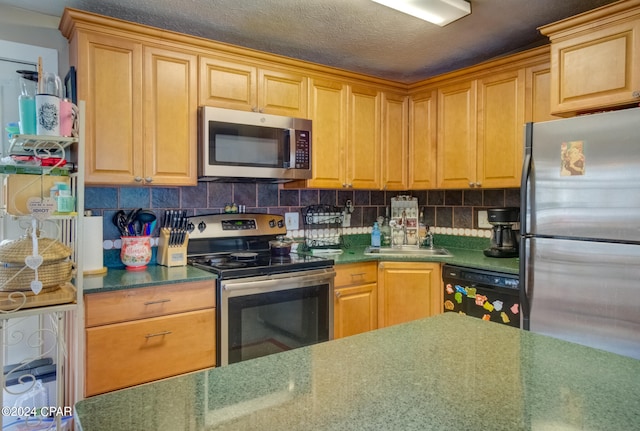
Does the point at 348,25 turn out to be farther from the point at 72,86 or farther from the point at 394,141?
the point at 72,86

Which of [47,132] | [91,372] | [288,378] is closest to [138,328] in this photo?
[91,372]

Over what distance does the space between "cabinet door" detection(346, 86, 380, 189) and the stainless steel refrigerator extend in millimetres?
1243

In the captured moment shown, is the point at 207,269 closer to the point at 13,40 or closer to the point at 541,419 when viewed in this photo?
the point at 13,40

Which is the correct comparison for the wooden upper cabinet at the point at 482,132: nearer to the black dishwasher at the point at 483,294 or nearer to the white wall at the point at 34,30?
the black dishwasher at the point at 483,294

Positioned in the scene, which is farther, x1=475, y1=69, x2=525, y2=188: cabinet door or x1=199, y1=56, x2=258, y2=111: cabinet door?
x1=475, y1=69, x2=525, y2=188: cabinet door

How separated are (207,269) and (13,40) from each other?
1.62m

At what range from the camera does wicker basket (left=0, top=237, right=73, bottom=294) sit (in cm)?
158

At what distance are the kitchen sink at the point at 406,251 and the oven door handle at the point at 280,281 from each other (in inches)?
19.8

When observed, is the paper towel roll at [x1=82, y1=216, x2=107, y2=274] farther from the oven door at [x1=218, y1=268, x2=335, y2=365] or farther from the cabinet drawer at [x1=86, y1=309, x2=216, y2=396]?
the oven door at [x1=218, y1=268, x2=335, y2=365]

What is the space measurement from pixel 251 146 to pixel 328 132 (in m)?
0.65

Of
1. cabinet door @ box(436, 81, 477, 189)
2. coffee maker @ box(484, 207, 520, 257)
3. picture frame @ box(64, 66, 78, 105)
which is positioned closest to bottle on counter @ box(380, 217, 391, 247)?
cabinet door @ box(436, 81, 477, 189)

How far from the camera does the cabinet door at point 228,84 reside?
254cm

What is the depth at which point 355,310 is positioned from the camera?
2922 millimetres

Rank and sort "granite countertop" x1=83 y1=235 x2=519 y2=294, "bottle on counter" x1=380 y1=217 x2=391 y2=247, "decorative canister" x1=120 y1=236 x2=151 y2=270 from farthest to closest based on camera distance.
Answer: "bottle on counter" x1=380 y1=217 x2=391 y2=247 < "decorative canister" x1=120 y1=236 x2=151 y2=270 < "granite countertop" x1=83 y1=235 x2=519 y2=294
